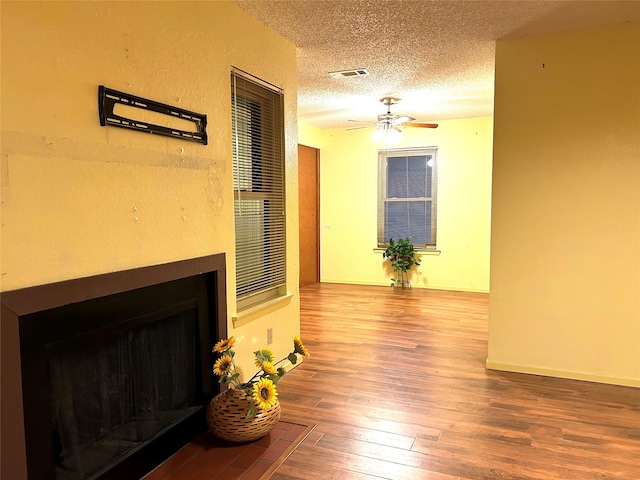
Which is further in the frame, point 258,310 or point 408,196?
point 408,196

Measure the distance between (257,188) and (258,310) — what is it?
833 millimetres

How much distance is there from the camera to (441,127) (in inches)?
271

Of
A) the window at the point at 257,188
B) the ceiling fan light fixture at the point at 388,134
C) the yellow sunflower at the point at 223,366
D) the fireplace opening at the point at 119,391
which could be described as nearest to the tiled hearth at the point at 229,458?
the fireplace opening at the point at 119,391

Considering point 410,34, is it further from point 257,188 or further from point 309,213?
point 309,213

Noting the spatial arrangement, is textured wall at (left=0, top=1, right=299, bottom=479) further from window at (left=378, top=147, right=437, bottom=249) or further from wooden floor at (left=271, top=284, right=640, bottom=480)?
window at (left=378, top=147, right=437, bottom=249)

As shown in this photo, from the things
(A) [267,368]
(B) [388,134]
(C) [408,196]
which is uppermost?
(B) [388,134]

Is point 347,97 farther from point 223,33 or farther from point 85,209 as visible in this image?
point 85,209

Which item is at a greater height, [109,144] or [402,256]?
[109,144]

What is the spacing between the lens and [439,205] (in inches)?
275

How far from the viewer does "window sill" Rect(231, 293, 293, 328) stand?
2.96 meters

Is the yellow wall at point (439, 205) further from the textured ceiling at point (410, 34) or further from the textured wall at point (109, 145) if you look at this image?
the textured wall at point (109, 145)

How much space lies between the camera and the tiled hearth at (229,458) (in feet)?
7.29

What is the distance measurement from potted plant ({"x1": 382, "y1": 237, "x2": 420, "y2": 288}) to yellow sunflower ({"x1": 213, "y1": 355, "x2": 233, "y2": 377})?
4.83 meters

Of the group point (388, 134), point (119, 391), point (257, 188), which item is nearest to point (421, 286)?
point (388, 134)
